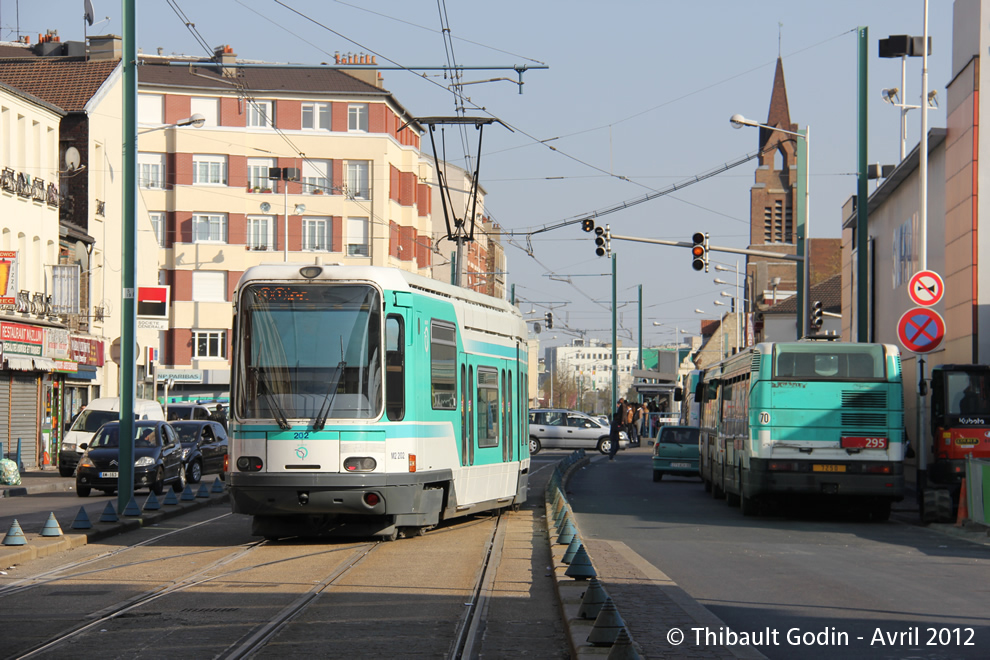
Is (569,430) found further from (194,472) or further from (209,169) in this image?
(194,472)

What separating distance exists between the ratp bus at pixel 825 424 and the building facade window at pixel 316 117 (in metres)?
46.6

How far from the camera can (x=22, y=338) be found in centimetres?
3591

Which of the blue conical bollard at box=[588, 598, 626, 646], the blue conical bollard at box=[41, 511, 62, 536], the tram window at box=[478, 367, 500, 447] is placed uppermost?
the tram window at box=[478, 367, 500, 447]

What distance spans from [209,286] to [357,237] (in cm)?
770

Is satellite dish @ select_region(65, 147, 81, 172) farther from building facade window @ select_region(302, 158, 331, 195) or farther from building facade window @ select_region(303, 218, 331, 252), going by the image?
building facade window @ select_region(303, 218, 331, 252)

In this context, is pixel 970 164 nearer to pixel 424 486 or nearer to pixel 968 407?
pixel 968 407

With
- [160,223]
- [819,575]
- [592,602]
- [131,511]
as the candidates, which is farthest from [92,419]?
[160,223]

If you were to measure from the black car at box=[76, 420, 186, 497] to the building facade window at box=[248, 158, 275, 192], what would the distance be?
37271mm

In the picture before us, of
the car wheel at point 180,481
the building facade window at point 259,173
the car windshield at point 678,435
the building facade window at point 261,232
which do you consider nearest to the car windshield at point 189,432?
the car wheel at point 180,481

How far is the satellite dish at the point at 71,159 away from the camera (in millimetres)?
41719

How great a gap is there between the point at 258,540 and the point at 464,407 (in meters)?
3.18

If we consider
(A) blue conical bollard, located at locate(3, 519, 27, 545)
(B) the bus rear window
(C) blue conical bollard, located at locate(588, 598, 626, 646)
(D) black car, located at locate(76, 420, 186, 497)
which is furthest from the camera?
(D) black car, located at locate(76, 420, 186, 497)

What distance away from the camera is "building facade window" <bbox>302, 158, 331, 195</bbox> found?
64688 mm

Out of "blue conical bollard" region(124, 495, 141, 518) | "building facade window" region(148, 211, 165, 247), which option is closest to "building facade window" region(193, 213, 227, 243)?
"building facade window" region(148, 211, 165, 247)
